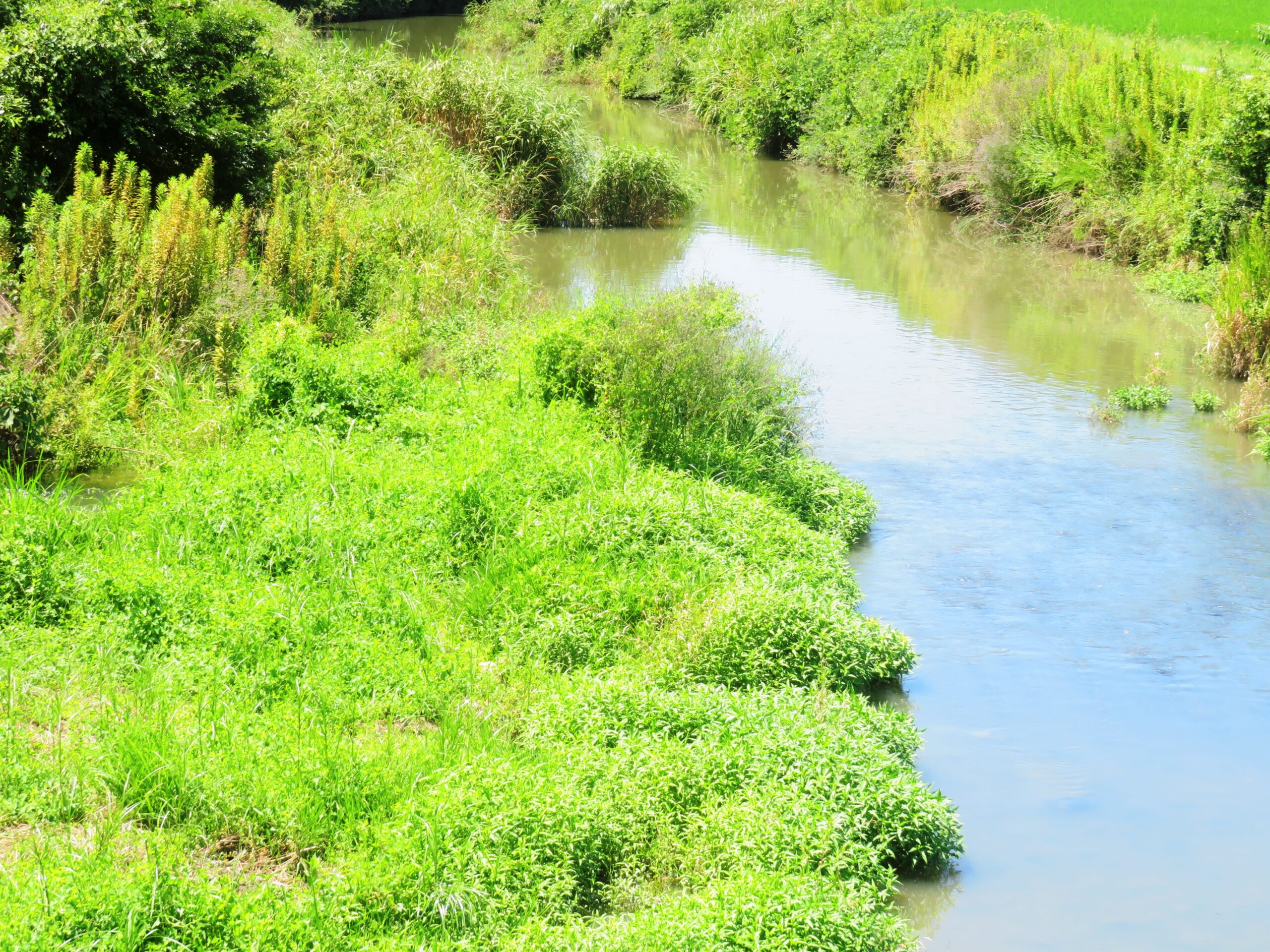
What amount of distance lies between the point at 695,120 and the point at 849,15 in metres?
5.44

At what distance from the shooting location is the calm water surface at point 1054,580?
5391mm

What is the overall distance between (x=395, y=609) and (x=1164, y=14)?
3237 centimetres

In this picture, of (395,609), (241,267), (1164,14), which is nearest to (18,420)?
(241,267)

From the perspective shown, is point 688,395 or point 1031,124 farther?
point 1031,124

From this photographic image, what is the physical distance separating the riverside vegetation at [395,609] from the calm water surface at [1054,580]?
0.44 metres

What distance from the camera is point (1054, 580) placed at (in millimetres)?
8305

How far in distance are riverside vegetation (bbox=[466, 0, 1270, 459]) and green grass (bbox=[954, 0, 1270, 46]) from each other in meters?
3.92

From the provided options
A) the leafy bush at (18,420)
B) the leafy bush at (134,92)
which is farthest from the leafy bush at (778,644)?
the leafy bush at (134,92)

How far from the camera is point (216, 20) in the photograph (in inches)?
514

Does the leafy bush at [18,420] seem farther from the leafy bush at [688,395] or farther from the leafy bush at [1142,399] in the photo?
the leafy bush at [1142,399]

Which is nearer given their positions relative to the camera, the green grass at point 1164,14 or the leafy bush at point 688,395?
the leafy bush at point 688,395

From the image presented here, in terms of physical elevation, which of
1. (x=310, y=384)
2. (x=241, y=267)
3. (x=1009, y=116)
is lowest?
(x=310, y=384)

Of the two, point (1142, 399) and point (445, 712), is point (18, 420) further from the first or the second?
point (1142, 399)

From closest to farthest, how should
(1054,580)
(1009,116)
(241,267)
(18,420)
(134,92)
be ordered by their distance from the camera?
(18,420), (1054,580), (241,267), (134,92), (1009,116)
